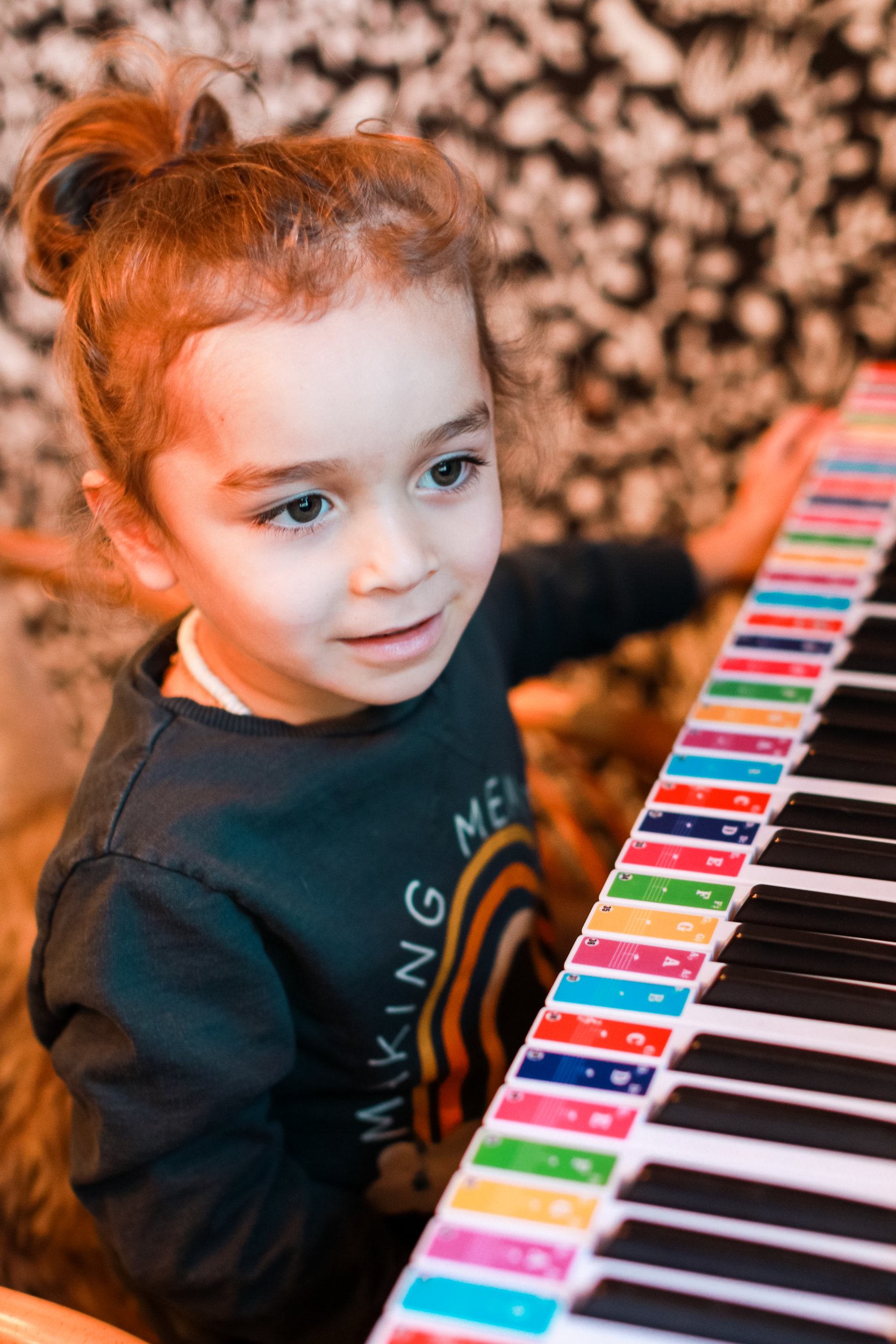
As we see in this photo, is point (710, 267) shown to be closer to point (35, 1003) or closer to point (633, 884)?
point (633, 884)

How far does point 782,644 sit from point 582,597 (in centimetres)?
34

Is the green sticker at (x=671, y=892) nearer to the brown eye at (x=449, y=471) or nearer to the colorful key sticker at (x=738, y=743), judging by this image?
the colorful key sticker at (x=738, y=743)

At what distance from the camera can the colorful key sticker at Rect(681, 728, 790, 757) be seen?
880mm

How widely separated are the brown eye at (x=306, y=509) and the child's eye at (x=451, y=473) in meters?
0.08

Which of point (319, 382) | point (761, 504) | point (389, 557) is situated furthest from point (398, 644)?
point (761, 504)

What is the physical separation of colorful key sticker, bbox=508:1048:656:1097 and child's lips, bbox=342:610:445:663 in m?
0.30

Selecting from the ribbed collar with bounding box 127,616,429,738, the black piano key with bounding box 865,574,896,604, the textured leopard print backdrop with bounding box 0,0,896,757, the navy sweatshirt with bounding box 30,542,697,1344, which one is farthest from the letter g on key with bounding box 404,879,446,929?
the textured leopard print backdrop with bounding box 0,0,896,757

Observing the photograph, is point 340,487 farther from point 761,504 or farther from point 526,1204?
point 761,504

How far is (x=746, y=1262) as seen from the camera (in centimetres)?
55

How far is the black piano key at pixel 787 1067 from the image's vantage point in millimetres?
626

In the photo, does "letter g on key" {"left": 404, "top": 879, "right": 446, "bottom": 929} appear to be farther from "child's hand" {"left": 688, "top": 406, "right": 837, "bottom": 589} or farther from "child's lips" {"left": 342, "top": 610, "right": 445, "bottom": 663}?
"child's hand" {"left": 688, "top": 406, "right": 837, "bottom": 589}

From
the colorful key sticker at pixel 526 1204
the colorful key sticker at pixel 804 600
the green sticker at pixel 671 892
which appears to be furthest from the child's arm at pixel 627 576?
the colorful key sticker at pixel 526 1204

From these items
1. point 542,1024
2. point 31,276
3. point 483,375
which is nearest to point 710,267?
point 483,375

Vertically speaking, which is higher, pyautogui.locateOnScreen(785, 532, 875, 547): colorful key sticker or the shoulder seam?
the shoulder seam
